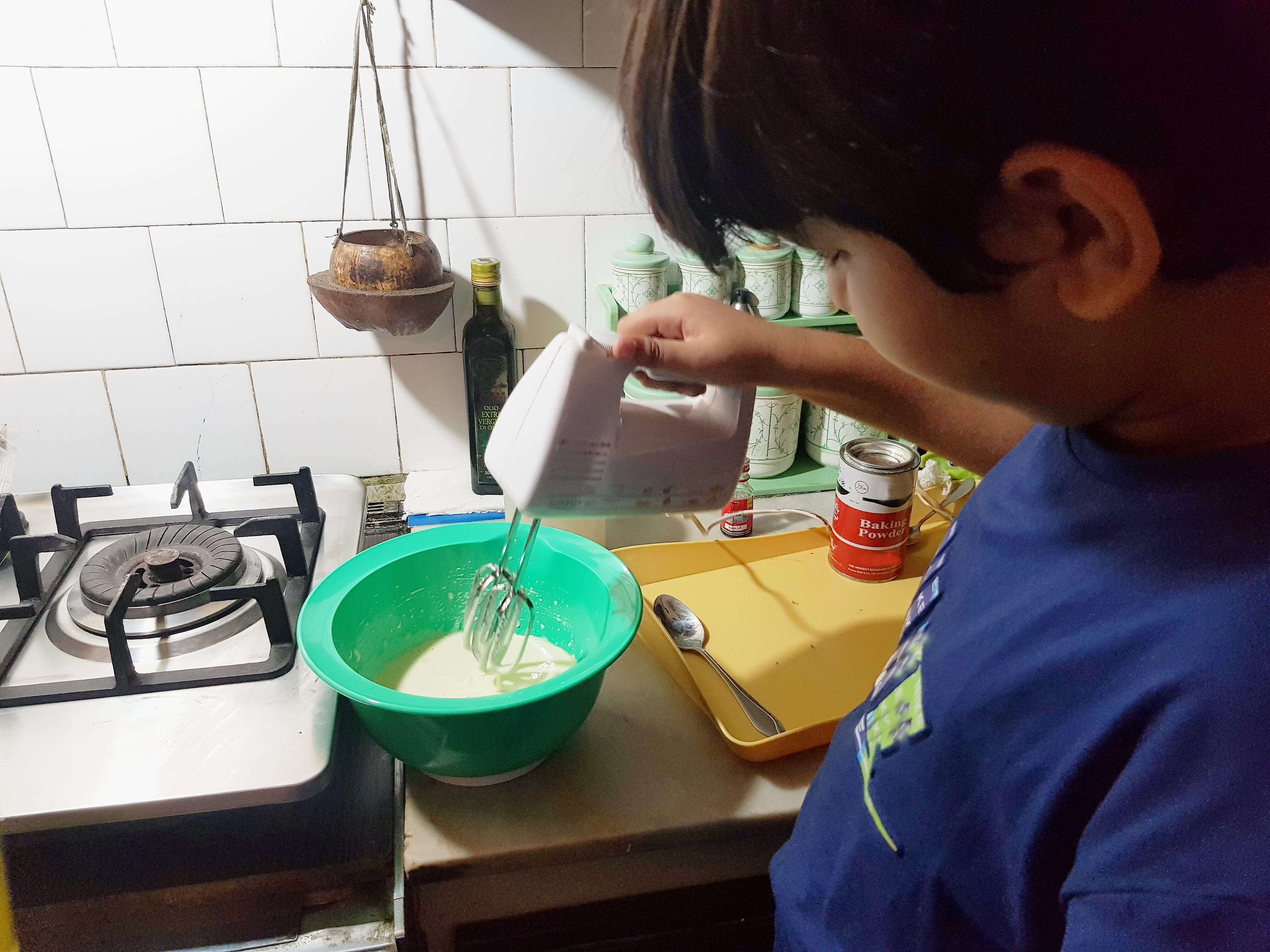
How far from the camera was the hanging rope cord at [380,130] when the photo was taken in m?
0.78

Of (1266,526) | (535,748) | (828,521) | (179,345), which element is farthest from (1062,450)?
(179,345)

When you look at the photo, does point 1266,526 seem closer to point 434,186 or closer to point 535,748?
point 535,748

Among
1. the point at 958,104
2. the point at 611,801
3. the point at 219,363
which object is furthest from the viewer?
the point at 219,363

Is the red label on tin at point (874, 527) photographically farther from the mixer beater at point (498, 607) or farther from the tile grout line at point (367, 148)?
the tile grout line at point (367, 148)

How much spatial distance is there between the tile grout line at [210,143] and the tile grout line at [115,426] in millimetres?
166

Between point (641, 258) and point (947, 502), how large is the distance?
43 centimetres

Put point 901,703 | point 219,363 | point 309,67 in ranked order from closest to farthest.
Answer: point 901,703
point 309,67
point 219,363

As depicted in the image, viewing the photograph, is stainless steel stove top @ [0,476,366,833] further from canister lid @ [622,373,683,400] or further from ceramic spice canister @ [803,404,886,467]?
ceramic spice canister @ [803,404,886,467]

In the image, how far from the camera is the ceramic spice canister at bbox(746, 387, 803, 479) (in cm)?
95

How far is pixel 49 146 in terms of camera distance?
79 cm

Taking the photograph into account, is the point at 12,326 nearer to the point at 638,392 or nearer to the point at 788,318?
the point at 638,392

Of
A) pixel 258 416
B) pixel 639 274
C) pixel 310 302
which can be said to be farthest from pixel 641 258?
pixel 258 416

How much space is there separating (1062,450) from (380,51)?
732 mm

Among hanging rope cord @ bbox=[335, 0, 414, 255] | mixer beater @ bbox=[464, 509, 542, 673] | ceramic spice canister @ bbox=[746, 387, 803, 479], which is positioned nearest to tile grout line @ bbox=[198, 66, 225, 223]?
hanging rope cord @ bbox=[335, 0, 414, 255]
